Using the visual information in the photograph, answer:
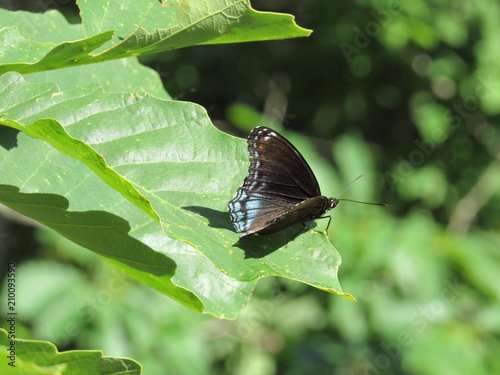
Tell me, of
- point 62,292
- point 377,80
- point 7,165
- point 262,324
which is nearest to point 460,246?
point 262,324

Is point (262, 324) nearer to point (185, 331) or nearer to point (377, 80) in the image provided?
point (185, 331)

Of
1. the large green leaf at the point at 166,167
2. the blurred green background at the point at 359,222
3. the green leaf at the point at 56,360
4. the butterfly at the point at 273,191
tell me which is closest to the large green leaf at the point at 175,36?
the large green leaf at the point at 166,167

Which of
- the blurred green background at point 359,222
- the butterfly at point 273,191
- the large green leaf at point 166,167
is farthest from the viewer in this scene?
the blurred green background at point 359,222

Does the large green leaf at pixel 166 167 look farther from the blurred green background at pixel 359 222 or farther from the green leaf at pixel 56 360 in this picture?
the blurred green background at pixel 359 222

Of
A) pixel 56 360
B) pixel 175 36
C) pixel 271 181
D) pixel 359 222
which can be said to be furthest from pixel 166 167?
pixel 359 222

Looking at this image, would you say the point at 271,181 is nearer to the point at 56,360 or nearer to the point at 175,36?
the point at 175,36
